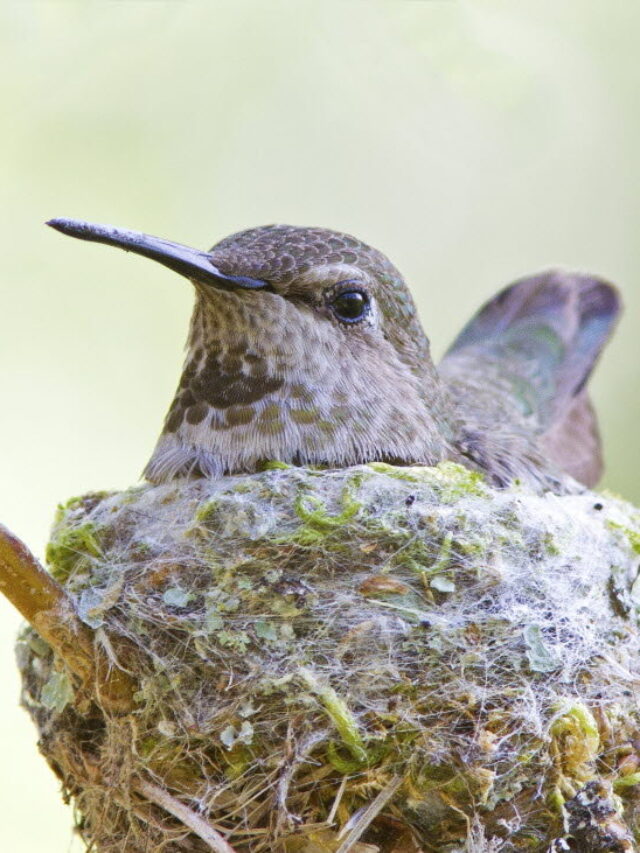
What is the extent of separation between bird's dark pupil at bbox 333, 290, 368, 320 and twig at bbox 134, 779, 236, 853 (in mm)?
1451

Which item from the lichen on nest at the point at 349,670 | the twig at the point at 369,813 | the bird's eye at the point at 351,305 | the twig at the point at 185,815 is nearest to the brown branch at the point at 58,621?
the lichen on nest at the point at 349,670

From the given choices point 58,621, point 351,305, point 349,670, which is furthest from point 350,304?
point 58,621

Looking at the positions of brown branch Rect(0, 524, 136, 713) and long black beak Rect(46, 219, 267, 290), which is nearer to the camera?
brown branch Rect(0, 524, 136, 713)

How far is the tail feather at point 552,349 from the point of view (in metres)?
4.99

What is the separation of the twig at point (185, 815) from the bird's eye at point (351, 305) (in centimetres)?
145

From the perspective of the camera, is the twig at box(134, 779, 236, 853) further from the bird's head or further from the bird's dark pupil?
the bird's dark pupil

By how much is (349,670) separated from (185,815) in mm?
493

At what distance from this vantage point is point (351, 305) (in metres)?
3.53

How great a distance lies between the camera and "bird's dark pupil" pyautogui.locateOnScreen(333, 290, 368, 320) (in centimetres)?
351

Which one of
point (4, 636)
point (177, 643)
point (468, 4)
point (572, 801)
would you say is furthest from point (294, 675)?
point (468, 4)

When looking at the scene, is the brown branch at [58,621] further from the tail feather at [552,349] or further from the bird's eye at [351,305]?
the tail feather at [552,349]

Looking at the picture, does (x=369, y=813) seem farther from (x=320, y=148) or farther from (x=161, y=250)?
(x=320, y=148)

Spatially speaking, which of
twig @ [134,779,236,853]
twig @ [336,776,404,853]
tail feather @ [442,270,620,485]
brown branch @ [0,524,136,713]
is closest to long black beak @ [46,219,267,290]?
brown branch @ [0,524,136,713]

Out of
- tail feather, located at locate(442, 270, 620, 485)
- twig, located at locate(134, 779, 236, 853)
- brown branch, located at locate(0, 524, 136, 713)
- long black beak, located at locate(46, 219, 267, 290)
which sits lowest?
tail feather, located at locate(442, 270, 620, 485)
